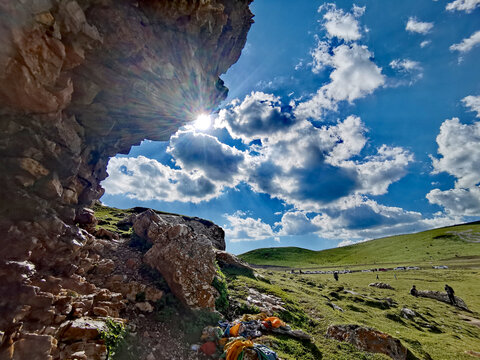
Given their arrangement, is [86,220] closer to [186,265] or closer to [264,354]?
[186,265]

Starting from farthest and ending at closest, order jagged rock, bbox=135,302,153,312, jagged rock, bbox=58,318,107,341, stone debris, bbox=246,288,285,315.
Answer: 1. stone debris, bbox=246,288,285,315
2. jagged rock, bbox=135,302,153,312
3. jagged rock, bbox=58,318,107,341

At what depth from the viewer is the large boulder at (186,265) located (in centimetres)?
1561

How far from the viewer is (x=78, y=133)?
949 inches

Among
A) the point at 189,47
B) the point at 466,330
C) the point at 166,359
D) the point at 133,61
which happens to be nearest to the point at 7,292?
the point at 166,359

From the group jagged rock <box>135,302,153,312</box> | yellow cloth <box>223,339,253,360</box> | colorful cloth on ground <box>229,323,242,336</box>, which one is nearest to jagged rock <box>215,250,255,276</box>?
jagged rock <box>135,302,153,312</box>

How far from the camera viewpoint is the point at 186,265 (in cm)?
1669

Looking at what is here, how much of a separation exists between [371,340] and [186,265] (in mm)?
14581

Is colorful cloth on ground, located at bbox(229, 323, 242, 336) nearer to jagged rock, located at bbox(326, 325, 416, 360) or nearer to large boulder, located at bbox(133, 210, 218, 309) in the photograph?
large boulder, located at bbox(133, 210, 218, 309)

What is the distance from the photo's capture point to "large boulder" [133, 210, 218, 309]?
15.6 m

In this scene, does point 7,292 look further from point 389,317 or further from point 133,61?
point 389,317

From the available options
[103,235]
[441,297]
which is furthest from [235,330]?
[441,297]

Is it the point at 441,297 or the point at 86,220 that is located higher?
the point at 86,220

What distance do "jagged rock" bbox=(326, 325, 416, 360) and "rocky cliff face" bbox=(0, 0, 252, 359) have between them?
718 inches

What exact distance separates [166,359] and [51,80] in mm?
20632
